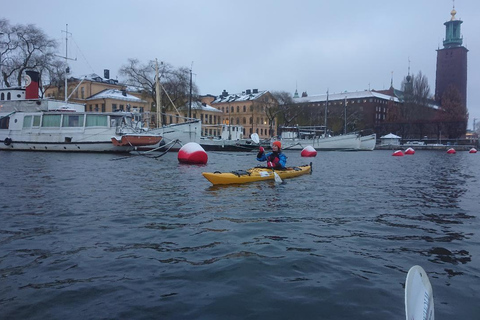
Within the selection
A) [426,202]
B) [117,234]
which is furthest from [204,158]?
[117,234]

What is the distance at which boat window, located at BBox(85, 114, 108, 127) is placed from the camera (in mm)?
29344

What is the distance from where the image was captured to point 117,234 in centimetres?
663

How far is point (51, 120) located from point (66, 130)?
1729 millimetres

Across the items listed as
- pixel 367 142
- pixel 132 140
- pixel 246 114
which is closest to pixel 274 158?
pixel 132 140

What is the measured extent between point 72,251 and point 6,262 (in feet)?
2.80

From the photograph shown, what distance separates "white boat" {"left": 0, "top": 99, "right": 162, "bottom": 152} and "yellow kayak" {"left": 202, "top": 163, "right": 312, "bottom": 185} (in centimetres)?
1616

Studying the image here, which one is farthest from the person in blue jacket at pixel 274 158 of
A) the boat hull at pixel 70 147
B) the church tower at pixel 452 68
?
the church tower at pixel 452 68

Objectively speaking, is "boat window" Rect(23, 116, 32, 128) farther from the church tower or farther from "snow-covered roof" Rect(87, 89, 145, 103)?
the church tower

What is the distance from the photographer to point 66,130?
29.7 m

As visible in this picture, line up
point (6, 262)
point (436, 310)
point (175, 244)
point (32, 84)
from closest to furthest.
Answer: point (436, 310), point (6, 262), point (175, 244), point (32, 84)

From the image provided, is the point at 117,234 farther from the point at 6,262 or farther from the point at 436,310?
the point at 436,310

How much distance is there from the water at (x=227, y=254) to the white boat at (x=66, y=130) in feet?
60.4

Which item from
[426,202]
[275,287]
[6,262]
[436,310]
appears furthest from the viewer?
[426,202]

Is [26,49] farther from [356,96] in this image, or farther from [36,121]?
[356,96]
